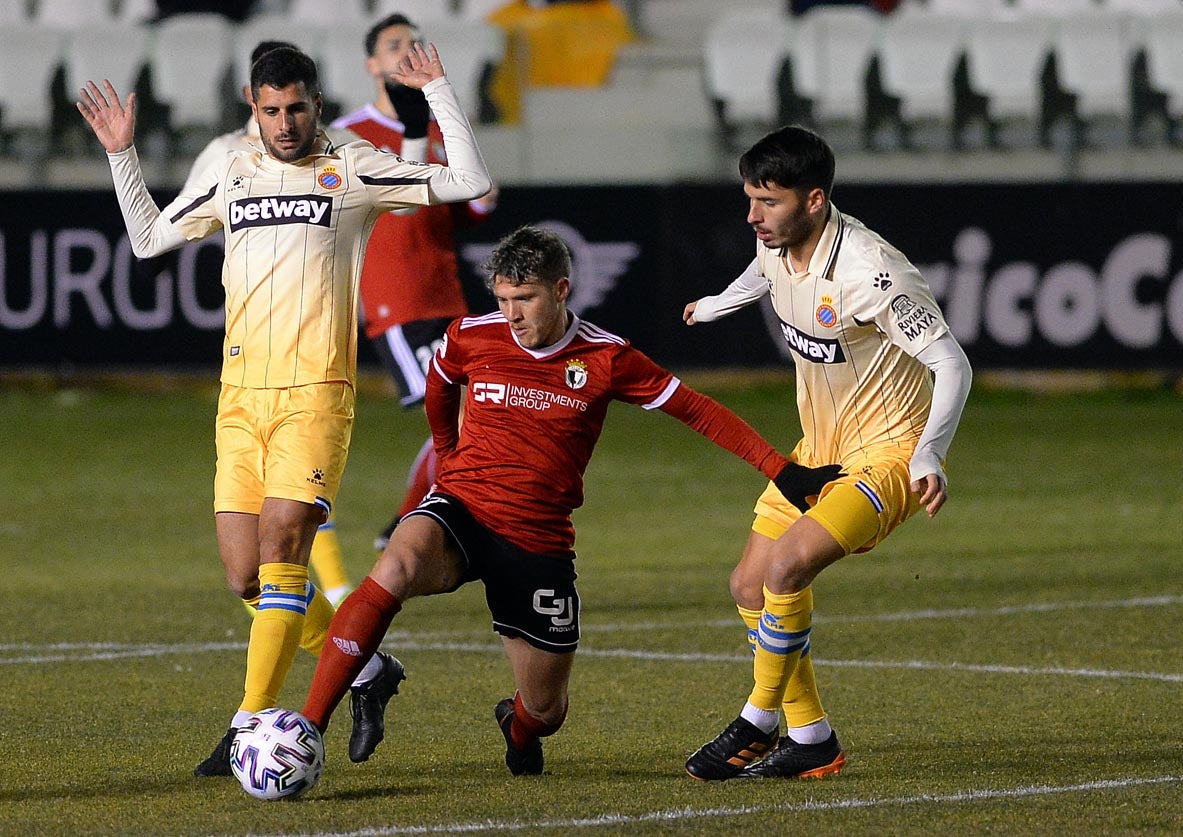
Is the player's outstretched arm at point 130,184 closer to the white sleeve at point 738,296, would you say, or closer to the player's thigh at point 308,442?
the player's thigh at point 308,442

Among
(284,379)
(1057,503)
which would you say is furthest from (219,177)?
(1057,503)

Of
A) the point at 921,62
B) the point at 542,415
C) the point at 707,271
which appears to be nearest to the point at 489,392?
the point at 542,415

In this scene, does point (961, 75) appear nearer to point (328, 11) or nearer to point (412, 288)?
Answer: point (328, 11)

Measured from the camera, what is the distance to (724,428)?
529 centimetres

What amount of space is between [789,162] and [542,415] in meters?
0.93

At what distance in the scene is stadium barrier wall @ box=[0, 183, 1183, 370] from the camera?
15.3 m

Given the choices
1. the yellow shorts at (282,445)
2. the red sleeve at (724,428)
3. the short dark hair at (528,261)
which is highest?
the short dark hair at (528,261)

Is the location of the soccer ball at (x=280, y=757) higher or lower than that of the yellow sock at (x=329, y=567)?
higher

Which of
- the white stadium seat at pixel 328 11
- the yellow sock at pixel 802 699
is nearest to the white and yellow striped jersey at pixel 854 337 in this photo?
the yellow sock at pixel 802 699

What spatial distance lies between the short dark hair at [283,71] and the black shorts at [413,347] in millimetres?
3175

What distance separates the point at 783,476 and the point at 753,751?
77 centimetres

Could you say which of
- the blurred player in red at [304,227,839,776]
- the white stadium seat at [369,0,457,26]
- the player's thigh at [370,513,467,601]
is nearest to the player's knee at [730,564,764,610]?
the blurred player in red at [304,227,839,776]

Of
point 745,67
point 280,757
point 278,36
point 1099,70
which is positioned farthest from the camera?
point 278,36

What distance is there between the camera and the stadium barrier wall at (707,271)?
1527 cm
